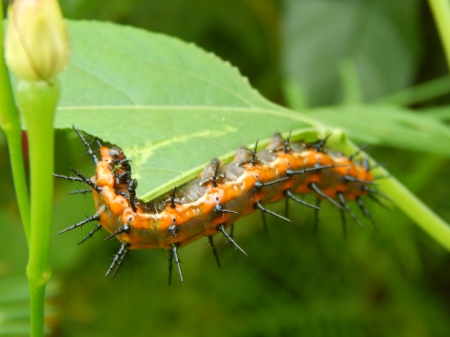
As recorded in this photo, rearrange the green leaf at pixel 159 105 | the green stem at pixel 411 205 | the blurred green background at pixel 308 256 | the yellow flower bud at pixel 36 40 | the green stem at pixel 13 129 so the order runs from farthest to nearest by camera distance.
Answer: the blurred green background at pixel 308 256, the green stem at pixel 411 205, the green leaf at pixel 159 105, the green stem at pixel 13 129, the yellow flower bud at pixel 36 40

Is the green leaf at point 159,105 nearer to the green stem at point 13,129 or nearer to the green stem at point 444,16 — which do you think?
the green stem at point 13,129

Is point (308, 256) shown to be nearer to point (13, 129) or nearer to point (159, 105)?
point (159, 105)

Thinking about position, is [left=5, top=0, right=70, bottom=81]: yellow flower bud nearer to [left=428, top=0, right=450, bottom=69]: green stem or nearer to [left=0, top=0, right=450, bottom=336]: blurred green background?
[left=428, top=0, right=450, bottom=69]: green stem

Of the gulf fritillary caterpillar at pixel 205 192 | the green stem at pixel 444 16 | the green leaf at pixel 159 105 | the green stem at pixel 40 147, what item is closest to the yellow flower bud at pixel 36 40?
the green stem at pixel 40 147

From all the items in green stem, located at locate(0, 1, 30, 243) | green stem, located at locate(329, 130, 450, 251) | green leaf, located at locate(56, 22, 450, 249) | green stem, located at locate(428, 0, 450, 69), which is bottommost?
green stem, located at locate(329, 130, 450, 251)

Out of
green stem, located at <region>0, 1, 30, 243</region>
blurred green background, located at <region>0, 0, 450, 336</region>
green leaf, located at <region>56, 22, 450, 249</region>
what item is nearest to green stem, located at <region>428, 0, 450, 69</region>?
green leaf, located at <region>56, 22, 450, 249</region>

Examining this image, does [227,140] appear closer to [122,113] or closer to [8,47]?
[122,113]
